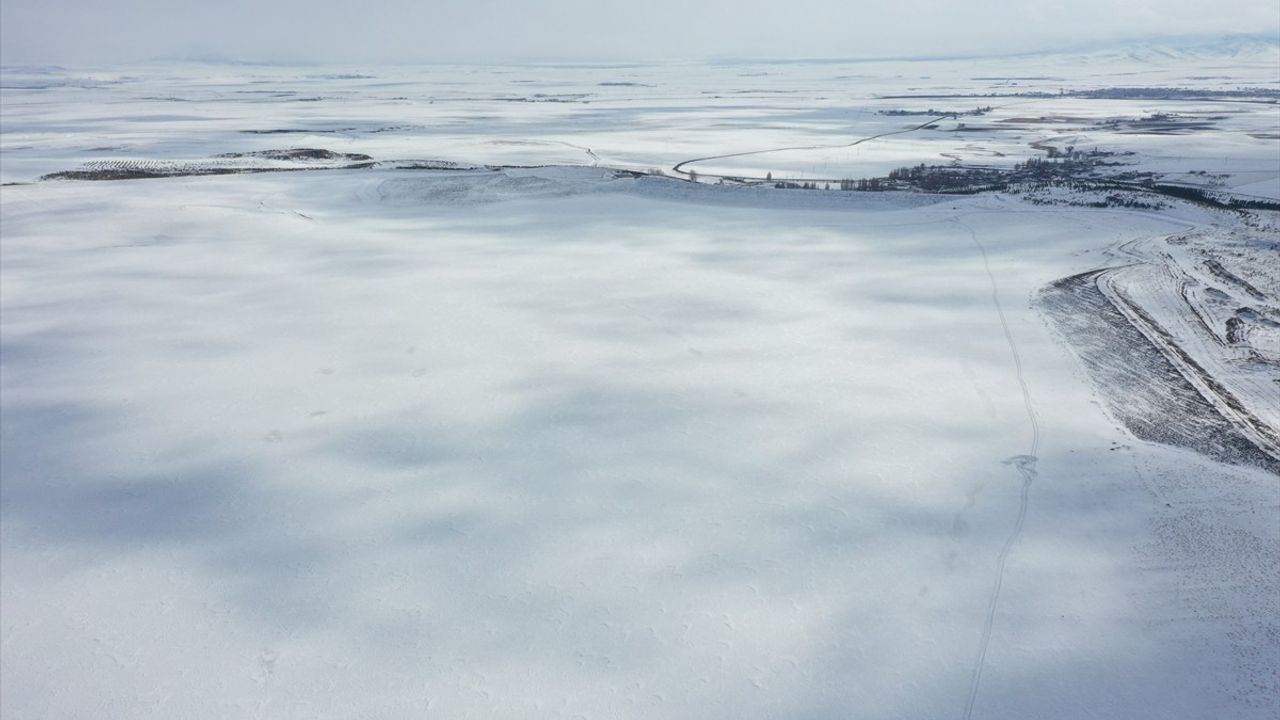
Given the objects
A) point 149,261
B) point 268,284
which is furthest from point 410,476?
point 149,261

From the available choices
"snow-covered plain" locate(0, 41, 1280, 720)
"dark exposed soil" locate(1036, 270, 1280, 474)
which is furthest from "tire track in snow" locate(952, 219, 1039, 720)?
"dark exposed soil" locate(1036, 270, 1280, 474)

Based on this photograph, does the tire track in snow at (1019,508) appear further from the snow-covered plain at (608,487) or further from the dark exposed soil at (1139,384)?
the dark exposed soil at (1139,384)

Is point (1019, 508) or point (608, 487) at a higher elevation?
point (608, 487)

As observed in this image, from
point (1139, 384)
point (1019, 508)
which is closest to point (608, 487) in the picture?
point (1019, 508)

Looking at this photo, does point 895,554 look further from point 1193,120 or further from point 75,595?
point 1193,120

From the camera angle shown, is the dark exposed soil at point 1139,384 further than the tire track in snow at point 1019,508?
Yes

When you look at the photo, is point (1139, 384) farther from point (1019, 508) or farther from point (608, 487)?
point (608, 487)

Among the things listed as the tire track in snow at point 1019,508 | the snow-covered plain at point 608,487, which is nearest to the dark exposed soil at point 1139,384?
the snow-covered plain at point 608,487

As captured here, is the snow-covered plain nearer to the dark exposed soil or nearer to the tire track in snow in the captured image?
the tire track in snow
